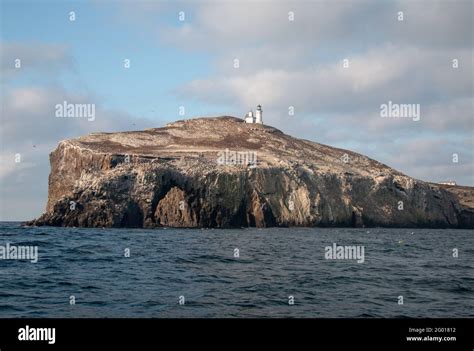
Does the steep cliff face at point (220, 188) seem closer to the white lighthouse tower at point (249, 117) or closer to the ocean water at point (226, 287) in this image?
the white lighthouse tower at point (249, 117)

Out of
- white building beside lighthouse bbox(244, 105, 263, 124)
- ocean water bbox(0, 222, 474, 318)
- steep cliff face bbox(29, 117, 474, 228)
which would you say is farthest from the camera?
white building beside lighthouse bbox(244, 105, 263, 124)

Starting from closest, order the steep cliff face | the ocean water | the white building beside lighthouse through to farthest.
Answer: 1. the ocean water
2. the steep cliff face
3. the white building beside lighthouse

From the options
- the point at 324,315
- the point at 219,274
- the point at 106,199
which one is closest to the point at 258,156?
the point at 106,199
